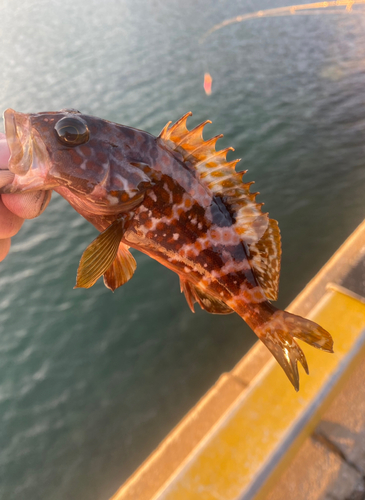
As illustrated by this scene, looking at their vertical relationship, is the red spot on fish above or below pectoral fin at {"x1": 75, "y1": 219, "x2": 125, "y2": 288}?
below

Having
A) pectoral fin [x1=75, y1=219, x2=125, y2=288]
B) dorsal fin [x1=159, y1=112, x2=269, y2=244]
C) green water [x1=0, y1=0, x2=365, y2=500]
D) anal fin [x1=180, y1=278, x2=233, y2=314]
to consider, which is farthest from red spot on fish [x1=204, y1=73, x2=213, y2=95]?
pectoral fin [x1=75, y1=219, x2=125, y2=288]

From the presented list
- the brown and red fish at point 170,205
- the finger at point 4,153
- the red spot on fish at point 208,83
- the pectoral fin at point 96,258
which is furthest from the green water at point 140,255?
the finger at point 4,153

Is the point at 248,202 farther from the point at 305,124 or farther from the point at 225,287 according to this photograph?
the point at 305,124

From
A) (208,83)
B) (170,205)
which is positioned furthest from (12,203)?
(208,83)

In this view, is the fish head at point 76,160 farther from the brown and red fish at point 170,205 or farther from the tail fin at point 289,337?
the tail fin at point 289,337

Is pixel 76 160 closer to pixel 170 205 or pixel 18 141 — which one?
pixel 18 141

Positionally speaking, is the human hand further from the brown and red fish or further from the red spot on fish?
the red spot on fish

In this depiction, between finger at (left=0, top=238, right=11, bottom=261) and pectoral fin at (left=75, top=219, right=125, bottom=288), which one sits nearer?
pectoral fin at (left=75, top=219, right=125, bottom=288)
